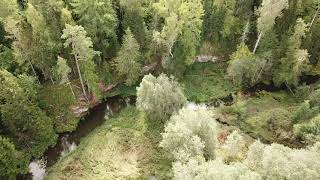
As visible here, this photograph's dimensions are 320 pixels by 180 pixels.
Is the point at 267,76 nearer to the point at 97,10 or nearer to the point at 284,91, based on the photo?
the point at 284,91

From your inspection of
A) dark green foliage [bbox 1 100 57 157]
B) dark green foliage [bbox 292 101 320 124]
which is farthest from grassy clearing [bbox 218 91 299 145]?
dark green foliage [bbox 1 100 57 157]

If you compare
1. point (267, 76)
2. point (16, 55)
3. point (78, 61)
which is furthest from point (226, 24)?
point (16, 55)

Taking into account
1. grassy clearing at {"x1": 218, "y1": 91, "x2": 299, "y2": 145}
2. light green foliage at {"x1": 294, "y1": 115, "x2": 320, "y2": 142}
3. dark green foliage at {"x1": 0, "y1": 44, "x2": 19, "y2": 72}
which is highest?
dark green foliage at {"x1": 0, "y1": 44, "x2": 19, "y2": 72}

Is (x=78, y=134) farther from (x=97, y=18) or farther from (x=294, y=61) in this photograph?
(x=294, y=61)

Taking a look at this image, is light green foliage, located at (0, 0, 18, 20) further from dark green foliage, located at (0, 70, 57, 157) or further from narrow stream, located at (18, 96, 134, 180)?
narrow stream, located at (18, 96, 134, 180)

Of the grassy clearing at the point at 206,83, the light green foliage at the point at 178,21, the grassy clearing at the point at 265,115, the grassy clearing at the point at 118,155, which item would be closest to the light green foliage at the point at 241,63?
the grassy clearing at the point at 206,83

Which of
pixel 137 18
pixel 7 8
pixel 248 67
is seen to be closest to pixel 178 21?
pixel 137 18

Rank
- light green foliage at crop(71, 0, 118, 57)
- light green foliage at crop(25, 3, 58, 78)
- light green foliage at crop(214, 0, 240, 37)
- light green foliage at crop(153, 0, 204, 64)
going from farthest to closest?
1. light green foliage at crop(214, 0, 240, 37)
2. light green foliage at crop(153, 0, 204, 64)
3. light green foliage at crop(71, 0, 118, 57)
4. light green foliage at crop(25, 3, 58, 78)

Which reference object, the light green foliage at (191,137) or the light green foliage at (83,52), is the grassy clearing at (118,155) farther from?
the light green foliage at (83,52)
